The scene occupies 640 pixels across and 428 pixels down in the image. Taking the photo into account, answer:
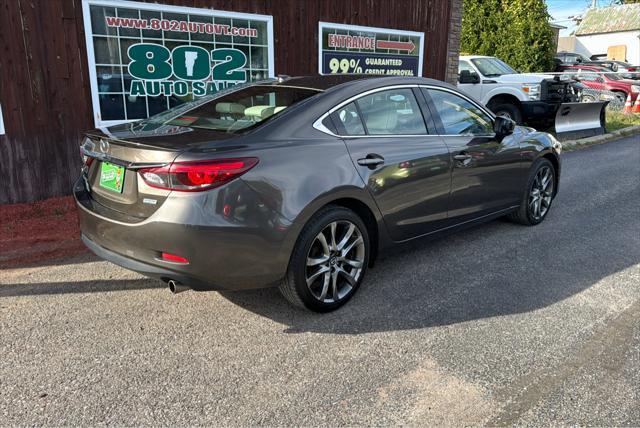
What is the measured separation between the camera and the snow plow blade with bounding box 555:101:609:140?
11.5 m

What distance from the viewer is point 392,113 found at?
4.11 metres

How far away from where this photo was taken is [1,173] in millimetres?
6301

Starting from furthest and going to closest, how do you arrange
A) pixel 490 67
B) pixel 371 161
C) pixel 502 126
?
1. pixel 490 67
2. pixel 502 126
3. pixel 371 161

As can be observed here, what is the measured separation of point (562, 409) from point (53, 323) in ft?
10.3

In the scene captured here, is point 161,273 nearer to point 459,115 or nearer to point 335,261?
point 335,261

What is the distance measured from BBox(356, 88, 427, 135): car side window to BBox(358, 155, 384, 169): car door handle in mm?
226

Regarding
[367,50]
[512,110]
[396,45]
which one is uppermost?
[396,45]

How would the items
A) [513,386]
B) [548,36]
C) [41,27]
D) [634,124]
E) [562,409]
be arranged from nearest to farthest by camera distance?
[562,409] < [513,386] < [41,27] < [634,124] < [548,36]

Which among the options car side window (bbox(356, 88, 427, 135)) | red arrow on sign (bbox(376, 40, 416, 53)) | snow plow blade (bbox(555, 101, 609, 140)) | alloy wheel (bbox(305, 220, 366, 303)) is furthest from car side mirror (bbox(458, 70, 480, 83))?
alloy wheel (bbox(305, 220, 366, 303))

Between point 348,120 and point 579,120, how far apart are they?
10255mm

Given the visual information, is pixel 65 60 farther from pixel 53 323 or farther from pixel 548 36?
pixel 548 36

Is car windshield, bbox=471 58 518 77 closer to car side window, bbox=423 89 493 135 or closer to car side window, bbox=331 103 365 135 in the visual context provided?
car side window, bbox=423 89 493 135

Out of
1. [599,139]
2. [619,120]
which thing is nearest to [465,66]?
[599,139]

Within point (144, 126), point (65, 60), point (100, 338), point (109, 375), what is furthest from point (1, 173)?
point (109, 375)
